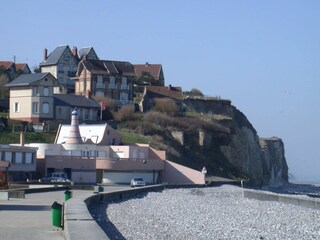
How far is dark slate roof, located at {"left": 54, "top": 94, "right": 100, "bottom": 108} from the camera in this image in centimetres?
8756

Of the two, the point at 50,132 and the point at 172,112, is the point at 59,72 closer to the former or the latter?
the point at 172,112

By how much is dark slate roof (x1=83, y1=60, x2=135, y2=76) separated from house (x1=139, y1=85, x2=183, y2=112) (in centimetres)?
406

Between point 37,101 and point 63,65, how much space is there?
2460cm

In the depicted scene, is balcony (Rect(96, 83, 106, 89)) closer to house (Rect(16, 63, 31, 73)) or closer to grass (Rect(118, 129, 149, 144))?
grass (Rect(118, 129, 149, 144))

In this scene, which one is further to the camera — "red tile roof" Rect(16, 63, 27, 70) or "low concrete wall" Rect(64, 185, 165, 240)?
"red tile roof" Rect(16, 63, 27, 70)

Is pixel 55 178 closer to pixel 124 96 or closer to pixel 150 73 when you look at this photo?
pixel 124 96

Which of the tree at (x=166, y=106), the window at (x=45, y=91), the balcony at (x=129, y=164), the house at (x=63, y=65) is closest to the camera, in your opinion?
the balcony at (x=129, y=164)

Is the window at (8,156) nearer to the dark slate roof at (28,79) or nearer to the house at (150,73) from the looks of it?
the dark slate roof at (28,79)

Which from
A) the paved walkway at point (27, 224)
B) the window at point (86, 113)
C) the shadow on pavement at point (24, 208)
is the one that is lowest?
the shadow on pavement at point (24, 208)

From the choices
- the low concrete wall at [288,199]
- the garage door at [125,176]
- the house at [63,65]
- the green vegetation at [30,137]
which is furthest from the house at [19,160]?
the house at [63,65]

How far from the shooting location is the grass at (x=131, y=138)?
84.8 m

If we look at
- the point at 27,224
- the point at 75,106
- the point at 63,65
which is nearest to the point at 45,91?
the point at 75,106

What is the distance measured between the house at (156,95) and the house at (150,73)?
24.7ft

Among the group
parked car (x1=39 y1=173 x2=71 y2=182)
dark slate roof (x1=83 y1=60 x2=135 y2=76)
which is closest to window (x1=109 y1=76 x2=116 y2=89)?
dark slate roof (x1=83 y1=60 x2=135 y2=76)
